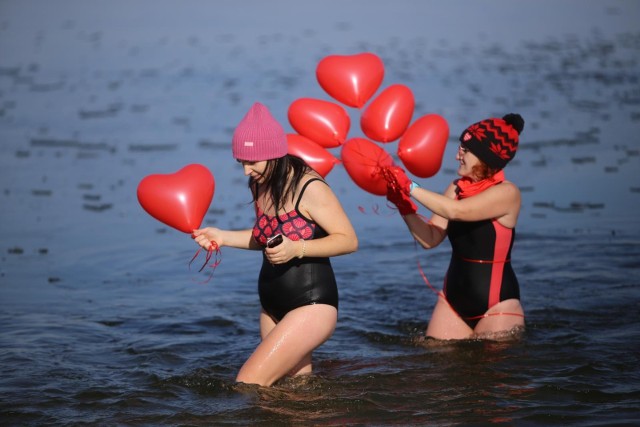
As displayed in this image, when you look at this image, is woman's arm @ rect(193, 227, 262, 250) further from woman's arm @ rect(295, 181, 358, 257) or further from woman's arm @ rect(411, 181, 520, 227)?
woman's arm @ rect(411, 181, 520, 227)

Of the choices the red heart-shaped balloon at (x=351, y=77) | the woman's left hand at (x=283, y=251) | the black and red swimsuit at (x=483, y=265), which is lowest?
the black and red swimsuit at (x=483, y=265)

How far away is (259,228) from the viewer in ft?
18.3

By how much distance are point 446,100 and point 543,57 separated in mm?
4419

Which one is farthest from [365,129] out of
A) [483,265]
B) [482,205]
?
[483,265]

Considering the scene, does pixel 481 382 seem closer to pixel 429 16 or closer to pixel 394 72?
pixel 394 72

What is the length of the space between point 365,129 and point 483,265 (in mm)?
1152

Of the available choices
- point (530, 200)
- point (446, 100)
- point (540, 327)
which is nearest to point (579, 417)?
point (540, 327)

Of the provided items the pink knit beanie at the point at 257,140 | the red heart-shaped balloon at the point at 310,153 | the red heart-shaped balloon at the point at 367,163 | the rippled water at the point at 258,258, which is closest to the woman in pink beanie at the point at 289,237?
the pink knit beanie at the point at 257,140

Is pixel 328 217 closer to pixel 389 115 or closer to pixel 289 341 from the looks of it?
pixel 289 341

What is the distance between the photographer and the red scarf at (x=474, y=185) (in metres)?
6.36

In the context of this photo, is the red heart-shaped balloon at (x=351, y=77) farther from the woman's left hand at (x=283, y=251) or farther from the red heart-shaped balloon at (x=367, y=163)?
the woman's left hand at (x=283, y=251)

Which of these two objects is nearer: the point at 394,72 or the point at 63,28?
the point at 394,72

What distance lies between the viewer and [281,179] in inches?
216

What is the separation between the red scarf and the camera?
6.36 metres
